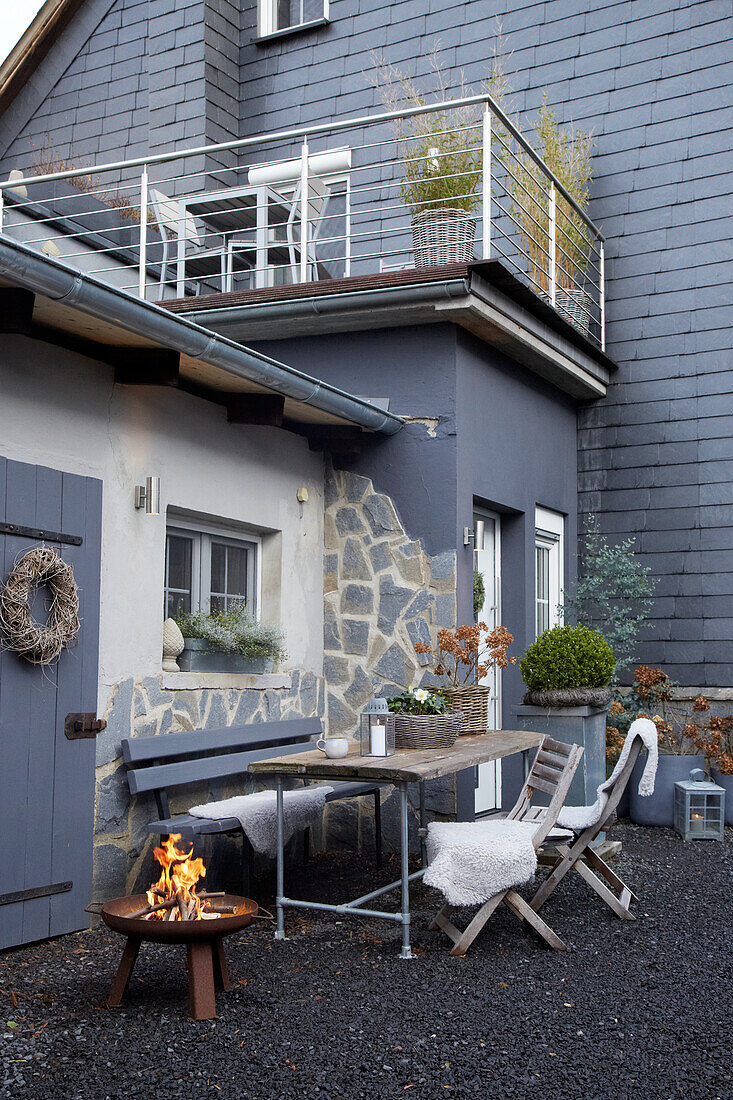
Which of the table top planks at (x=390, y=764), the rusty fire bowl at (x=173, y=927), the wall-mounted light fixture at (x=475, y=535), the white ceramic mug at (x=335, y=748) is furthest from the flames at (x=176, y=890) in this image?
the wall-mounted light fixture at (x=475, y=535)

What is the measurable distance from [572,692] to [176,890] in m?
3.19

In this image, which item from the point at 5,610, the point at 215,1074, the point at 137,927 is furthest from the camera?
the point at 5,610

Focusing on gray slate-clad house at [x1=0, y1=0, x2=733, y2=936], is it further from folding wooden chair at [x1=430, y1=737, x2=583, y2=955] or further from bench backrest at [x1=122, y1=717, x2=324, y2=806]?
folding wooden chair at [x1=430, y1=737, x2=583, y2=955]

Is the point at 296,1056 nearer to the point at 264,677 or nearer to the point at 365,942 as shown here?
the point at 365,942

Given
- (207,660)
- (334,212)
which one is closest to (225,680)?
(207,660)

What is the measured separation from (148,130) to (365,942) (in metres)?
8.26

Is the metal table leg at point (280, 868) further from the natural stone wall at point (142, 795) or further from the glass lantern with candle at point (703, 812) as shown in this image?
the glass lantern with candle at point (703, 812)

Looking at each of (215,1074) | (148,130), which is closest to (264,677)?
(215,1074)

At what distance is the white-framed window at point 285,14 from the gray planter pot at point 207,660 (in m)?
6.81

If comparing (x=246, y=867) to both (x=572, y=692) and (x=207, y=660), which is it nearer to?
(x=207, y=660)

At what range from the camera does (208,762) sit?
540cm

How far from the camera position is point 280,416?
5.90 metres

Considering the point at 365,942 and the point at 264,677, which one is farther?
the point at 264,677

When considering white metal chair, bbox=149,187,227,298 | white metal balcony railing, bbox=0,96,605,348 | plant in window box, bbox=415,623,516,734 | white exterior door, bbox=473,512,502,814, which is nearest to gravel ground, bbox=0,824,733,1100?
plant in window box, bbox=415,623,516,734
